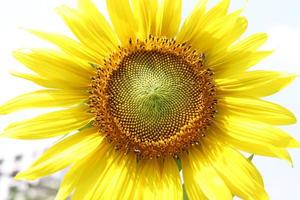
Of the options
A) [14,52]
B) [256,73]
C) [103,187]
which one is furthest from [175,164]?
[14,52]

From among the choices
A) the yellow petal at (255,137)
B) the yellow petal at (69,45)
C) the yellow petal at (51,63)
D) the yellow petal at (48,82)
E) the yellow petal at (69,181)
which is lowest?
the yellow petal at (69,181)

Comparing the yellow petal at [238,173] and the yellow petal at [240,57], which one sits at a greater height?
the yellow petal at [240,57]

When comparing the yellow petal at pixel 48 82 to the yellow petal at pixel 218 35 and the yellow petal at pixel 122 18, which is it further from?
the yellow petal at pixel 218 35

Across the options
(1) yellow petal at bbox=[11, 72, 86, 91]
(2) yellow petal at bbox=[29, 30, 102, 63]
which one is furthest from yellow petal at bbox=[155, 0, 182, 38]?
(1) yellow petal at bbox=[11, 72, 86, 91]

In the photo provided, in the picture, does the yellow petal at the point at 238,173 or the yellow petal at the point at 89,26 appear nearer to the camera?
the yellow petal at the point at 238,173

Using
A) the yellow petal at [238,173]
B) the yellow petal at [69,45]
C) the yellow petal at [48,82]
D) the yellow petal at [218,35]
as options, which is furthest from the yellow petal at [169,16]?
the yellow petal at [238,173]

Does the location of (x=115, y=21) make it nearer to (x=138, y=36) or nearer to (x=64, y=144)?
(x=138, y=36)
